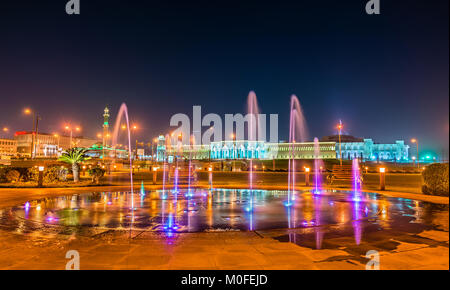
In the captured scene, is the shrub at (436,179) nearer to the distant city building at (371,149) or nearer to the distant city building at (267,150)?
the distant city building at (267,150)

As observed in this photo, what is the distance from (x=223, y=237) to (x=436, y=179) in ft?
43.6

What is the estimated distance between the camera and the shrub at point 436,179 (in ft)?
44.9

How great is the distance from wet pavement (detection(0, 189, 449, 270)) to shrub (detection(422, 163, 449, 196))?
500 cm

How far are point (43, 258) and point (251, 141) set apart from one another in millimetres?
141484

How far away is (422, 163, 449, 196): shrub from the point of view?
538 inches

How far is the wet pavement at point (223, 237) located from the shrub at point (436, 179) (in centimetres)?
500
